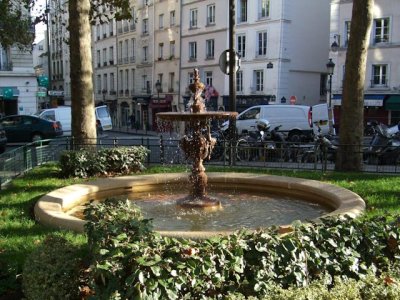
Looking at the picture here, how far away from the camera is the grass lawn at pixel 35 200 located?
4.91 m

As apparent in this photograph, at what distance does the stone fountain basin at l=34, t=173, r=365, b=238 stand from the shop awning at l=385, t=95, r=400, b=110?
79.9ft

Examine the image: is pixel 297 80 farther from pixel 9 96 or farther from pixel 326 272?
pixel 326 272

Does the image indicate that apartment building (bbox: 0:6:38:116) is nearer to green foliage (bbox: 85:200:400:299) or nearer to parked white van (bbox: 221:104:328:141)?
parked white van (bbox: 221:104:328:141)

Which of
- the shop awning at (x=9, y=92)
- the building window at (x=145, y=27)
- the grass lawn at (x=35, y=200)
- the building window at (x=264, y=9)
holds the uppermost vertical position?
the building window at (x=145, y=27)

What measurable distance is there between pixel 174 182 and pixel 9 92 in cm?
2842

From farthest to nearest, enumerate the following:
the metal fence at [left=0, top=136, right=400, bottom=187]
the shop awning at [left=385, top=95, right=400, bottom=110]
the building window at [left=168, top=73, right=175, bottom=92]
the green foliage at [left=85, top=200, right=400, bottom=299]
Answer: the building window at [left=168, top=73, right=175, bottom=92] < the shop awning at [left=385, top=95, right=400, bottom=110] < the metal fence at [left=0, top=136, right=400, bottom=187] < the green foliage at [left=85, top=200, right=400, bottom=299]

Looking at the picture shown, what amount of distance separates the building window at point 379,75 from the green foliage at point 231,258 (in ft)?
94.2

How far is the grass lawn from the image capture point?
491cm

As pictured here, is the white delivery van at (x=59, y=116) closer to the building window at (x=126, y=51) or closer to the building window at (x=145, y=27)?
the building window at (x=145, y=27)

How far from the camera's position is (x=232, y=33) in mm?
13398

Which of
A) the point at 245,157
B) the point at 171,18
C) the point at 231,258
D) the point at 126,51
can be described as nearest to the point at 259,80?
the point at 171,18

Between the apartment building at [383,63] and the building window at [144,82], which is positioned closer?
the apartment building at [383,63]

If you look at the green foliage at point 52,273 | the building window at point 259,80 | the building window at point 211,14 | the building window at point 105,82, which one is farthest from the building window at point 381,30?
the building window at point 105,82

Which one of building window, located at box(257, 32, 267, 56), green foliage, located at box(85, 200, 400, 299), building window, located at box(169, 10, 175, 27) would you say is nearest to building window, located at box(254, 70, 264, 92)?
building window, located at box(257, 32, 267, 56)
